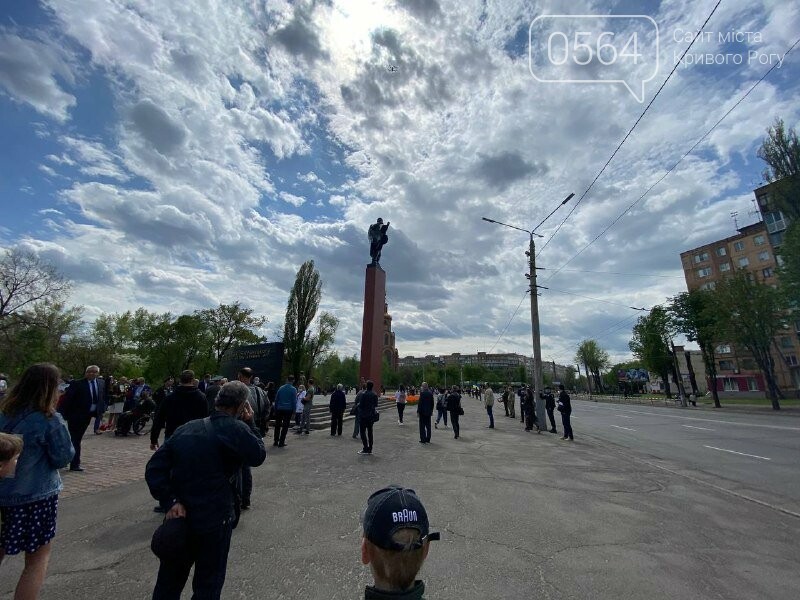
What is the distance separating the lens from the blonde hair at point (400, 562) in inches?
57.3

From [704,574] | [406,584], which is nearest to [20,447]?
[406,584]

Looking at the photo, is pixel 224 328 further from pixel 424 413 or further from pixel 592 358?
pixel 592 358

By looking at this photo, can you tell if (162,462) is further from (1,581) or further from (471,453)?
(471,453)

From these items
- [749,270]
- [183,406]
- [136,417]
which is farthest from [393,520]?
[749,270]

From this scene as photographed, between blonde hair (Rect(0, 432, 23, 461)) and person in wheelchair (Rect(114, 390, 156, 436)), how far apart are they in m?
12.2

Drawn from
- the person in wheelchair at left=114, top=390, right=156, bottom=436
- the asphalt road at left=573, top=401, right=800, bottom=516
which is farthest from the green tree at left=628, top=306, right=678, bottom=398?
the person in wheelchair at left=114, top=390, right=156, bottom=436

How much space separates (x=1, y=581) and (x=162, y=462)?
2751 millimetres

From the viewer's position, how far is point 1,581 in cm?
340

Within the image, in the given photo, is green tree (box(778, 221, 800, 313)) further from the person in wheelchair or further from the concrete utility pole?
the person in wheelchair

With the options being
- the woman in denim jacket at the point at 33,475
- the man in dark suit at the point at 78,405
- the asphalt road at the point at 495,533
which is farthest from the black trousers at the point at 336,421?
the woman in denim jacket at the point at 33,475

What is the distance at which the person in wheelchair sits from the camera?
12.5 meters

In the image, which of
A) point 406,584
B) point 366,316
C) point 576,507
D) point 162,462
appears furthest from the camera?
point 366,316

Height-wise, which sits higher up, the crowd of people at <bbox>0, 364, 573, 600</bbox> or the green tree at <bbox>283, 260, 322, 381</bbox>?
the green tree at <bbox>283, 260, 322, 381</bbox>

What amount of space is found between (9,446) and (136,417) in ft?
41.3
